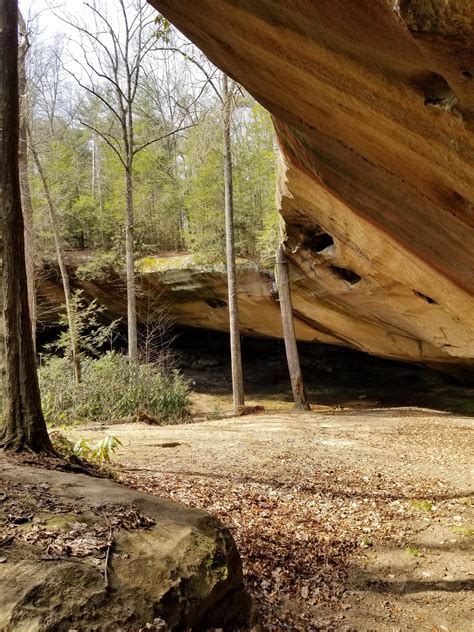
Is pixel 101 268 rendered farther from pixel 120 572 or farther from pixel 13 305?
pixel 120 572

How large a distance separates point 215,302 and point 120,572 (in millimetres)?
16327

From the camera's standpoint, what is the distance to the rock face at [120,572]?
6.74 feet

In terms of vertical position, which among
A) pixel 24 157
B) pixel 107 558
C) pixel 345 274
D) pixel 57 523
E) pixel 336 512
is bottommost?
pixel 336 512

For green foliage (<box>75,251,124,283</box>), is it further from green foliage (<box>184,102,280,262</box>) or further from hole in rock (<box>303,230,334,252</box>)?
hole in rock (<box>303,230,334,252</box>)

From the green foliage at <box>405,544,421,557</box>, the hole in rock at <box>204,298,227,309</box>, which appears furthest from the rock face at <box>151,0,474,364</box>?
the hole in rock at <box>204,298,227,309</box>

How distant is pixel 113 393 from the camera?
489 inches

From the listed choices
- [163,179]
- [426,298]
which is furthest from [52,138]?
[426,298]

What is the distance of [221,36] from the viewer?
5152 millimetres

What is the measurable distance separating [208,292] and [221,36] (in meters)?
13.0

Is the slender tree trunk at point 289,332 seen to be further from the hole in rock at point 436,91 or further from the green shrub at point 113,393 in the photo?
the hole in rock at point 436,91

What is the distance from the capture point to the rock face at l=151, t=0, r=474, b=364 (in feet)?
11.1

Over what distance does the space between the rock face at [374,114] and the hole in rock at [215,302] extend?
296 inches

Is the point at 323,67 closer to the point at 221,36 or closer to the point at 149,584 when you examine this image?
the point at 221,36

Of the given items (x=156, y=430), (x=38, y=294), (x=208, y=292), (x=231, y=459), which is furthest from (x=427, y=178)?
(x=38, y=294)
